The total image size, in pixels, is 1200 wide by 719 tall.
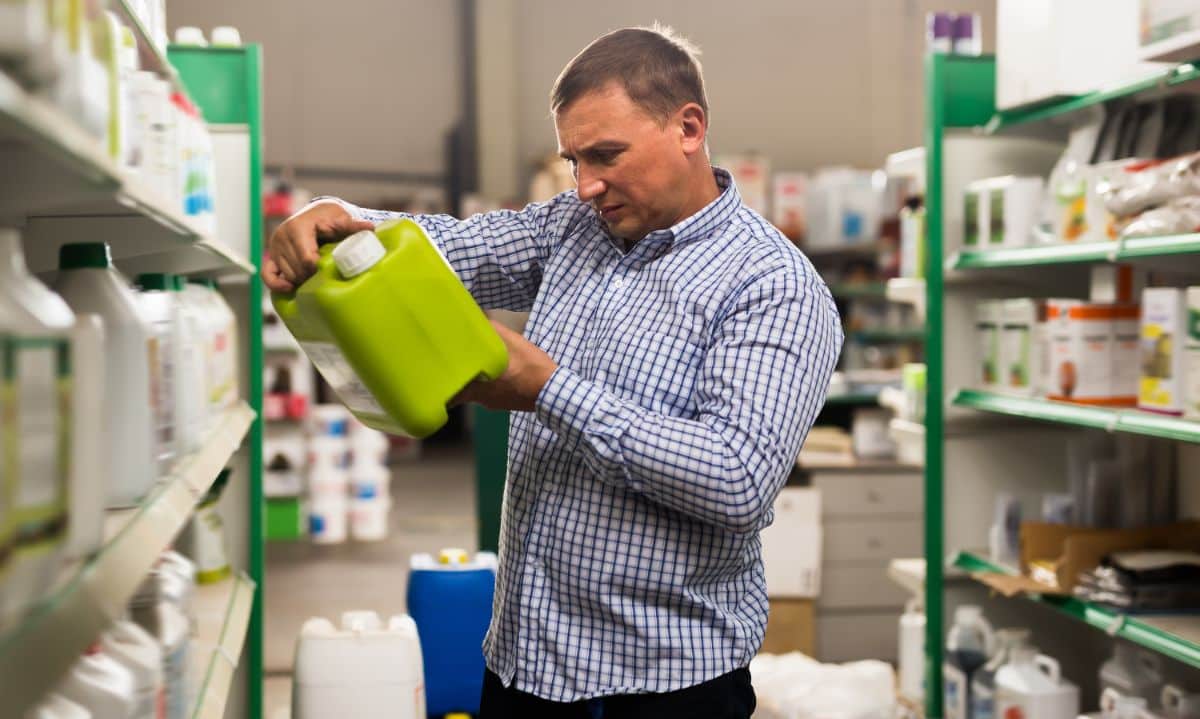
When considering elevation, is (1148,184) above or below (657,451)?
above

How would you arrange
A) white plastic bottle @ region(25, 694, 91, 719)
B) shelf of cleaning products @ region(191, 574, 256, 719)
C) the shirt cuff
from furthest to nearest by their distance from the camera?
shelf of cleaning products @ region(191, 574, 256, 719), the shirt cuff, white plastic bottle @ region(25, 694, 91, 719)

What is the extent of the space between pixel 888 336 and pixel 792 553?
4350 millimetres

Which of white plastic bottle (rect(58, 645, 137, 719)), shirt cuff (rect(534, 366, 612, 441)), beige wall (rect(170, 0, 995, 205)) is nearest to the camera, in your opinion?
white plastic bottle (rect(58, 645, 137, 719))

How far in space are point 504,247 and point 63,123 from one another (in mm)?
1227

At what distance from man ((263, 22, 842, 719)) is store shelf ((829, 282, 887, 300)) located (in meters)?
7.07

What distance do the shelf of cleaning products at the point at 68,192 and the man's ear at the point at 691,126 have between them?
71 cm

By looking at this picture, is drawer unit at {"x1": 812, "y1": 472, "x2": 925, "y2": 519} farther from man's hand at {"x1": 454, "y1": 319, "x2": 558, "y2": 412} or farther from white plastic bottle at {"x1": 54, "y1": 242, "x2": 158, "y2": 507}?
white plastic bottle at {"x1": 54, "y1": 242, "x2": 158, "y2": 507}

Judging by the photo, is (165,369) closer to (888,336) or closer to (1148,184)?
(1148,184)

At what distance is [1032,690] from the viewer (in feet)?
11.9

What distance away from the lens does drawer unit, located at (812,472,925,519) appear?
5418 mm

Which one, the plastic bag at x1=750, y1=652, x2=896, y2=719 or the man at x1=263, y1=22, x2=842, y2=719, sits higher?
the man at x1=263, y1=22, x2=842, y2=719

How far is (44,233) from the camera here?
192 cm

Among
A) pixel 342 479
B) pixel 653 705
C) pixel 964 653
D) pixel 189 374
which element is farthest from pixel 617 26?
pixel 653 705

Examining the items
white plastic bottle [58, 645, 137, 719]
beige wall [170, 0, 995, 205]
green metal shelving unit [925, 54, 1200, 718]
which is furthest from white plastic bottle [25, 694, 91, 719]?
beige wall [170, 0, 995, 205]
